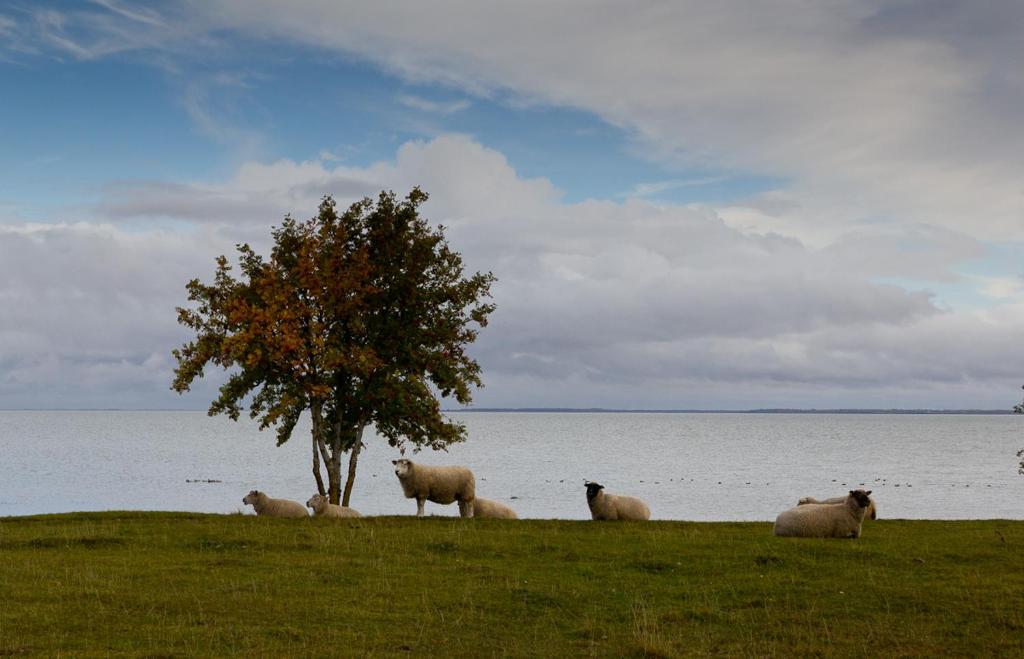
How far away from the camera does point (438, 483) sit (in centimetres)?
3547

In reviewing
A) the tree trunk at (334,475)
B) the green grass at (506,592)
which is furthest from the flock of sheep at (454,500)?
the tree trunk at (334,475)

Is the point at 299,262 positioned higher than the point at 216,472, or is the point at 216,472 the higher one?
the point at 299,262

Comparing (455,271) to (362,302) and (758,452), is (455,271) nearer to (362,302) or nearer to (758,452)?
(362,302)

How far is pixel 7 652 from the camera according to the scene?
1503cm

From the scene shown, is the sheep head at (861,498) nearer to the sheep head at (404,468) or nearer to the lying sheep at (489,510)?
the lying sheep at (489,510)

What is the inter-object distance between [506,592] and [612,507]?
1339cm

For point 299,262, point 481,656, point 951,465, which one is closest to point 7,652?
point 481,656

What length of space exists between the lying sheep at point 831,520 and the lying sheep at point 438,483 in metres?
12.4

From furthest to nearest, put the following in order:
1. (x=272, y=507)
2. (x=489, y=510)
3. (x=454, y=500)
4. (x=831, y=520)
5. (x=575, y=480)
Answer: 1. (x=575, y=480)
2. (x=272, y=507)
3. (x=489, y=510)
4. (x=454, y=500)
5. (x=831, y=520)

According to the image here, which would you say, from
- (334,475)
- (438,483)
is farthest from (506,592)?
(334,475)

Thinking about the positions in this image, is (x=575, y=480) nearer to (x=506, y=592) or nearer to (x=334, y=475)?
(x=334, y=475)

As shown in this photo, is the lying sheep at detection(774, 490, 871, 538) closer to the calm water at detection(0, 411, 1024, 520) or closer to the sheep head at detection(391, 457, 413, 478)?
the sheep head at detection(391, 457, 413, 478)

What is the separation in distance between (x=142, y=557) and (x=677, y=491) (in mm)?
74474

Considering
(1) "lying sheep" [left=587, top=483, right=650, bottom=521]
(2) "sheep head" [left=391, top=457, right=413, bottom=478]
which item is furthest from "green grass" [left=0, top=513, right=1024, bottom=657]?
(2) "sheep head" [left=391, top=457, right=413, bottom=478]
